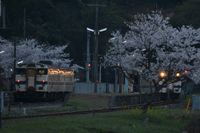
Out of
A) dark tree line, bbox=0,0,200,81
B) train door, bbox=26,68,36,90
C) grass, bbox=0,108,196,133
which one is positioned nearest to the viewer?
grass, bbox=0,108,196,133

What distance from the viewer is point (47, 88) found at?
2628 cm

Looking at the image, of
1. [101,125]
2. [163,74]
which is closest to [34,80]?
[163,74]

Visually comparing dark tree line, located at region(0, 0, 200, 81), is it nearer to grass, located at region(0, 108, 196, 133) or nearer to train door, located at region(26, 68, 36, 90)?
train door, located at region(26, 68, 36, 90)

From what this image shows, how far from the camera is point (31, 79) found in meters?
26.1

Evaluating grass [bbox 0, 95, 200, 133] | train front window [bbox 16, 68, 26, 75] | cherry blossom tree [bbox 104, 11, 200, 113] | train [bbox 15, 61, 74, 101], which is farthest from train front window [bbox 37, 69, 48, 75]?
cherry blossom tree [bbox 104, 11, 200, 113]

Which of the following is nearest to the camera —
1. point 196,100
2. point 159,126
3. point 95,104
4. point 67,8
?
point 159,126

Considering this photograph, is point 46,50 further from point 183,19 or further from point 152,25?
point 152,25

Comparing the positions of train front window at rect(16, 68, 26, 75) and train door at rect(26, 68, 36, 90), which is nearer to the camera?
train door at rect(26, 68, 36, 90)

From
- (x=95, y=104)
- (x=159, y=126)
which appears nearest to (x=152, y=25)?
(x=159, y=126)

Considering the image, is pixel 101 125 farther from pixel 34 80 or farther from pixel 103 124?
pixel 34 80

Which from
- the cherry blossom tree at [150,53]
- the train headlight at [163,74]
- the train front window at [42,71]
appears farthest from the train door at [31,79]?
the train headlight at [163,74]

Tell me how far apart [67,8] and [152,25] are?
49.5 m

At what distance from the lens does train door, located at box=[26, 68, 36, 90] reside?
26.0 m

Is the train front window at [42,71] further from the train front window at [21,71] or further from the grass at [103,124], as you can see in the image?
the grass at [103,124]
